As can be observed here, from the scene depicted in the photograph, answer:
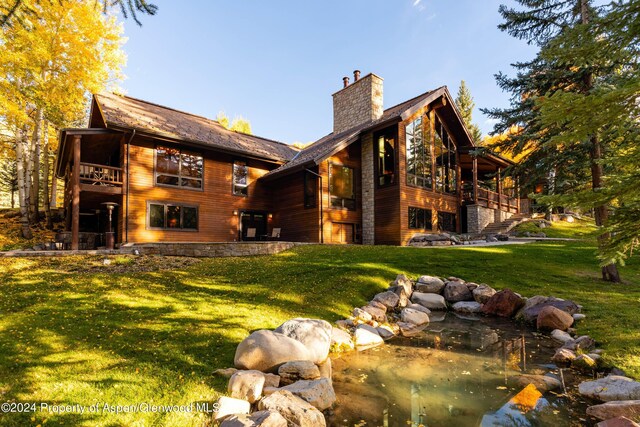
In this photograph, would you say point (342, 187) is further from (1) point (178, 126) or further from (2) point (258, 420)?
(2) point (258, 420)

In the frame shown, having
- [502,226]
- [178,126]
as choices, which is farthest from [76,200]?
[502,226]

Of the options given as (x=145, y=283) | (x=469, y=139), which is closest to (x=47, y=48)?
(x=145, y=283)

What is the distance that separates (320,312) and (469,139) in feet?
64.6

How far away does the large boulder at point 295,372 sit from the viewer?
4.84m

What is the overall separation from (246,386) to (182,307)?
137 inches

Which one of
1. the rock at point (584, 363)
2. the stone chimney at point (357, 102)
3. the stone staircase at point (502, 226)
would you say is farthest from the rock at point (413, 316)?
the stone staircase at point (502, 226)

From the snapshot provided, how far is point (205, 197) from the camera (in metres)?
18.2

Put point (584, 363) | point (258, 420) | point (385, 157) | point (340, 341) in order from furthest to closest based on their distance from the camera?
1. point (385, 157)
2. point (340, 341)
3. point (584, 363)
4. point (258, 420)

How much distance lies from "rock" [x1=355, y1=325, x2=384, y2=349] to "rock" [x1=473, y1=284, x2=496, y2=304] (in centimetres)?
439

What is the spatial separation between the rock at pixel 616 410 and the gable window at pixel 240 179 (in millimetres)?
18069

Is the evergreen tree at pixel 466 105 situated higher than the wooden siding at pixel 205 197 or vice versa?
the evergreen tree at pixel 466 105

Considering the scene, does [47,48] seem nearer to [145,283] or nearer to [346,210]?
[145,283]

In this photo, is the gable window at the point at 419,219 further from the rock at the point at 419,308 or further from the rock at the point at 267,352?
the rock at the point at 267,352

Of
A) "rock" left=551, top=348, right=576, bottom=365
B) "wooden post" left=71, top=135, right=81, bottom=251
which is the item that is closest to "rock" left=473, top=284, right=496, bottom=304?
"rock" left=551, top=348, right=576, bottom=365
